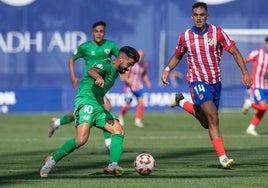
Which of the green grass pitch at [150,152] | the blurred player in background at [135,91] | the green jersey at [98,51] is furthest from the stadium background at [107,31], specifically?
the green jersey at [98,51]

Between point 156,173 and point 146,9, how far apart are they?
2124 centimetres

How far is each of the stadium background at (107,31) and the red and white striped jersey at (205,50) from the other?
18368 millimetres

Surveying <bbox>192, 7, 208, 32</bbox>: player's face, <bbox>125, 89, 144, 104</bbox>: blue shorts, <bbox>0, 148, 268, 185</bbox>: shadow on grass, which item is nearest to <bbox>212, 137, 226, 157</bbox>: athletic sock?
<bbox>0, 148, 268, 185</bbox>: shadow on grass

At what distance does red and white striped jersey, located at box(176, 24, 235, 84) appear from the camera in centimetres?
1431

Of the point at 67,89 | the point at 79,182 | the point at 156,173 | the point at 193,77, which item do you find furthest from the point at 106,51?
the point at 67,89

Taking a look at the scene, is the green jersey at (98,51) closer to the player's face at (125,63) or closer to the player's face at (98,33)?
the player's face at (98,33)

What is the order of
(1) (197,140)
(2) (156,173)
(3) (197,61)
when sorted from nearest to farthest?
(2) (156,173) → (3) (197,61) → (1) (197,140)

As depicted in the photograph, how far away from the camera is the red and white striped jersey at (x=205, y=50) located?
14312 mm

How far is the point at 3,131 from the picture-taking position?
79.2ft

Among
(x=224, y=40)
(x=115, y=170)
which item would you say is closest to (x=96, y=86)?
(x=115, y=170)

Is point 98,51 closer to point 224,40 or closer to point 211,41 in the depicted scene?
point 211,41

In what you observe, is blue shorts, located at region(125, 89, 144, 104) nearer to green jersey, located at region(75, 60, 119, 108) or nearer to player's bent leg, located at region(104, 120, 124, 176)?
green jersey, located at region(75, 60, 119, 108)

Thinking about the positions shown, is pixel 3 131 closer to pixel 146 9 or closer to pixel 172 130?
pixel 172 130

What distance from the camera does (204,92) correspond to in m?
14.4
